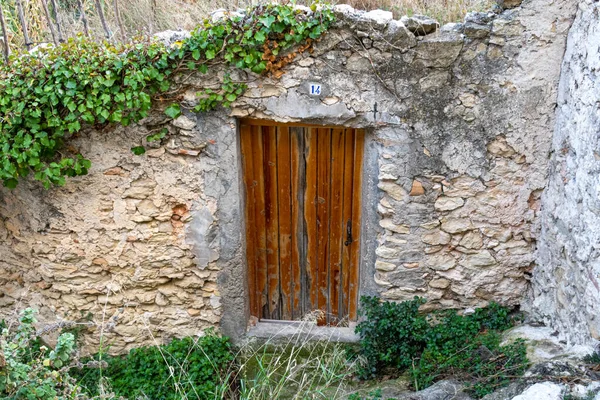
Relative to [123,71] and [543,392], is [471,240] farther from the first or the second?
→ [123,71]

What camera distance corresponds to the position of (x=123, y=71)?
3637 mm

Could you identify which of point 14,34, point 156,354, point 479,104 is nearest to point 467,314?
point 479,104

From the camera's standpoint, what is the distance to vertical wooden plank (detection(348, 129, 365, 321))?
4082 millimetres

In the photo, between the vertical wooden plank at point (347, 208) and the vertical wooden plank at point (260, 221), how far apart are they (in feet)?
2.17

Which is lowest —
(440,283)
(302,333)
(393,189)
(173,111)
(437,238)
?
(302,333)

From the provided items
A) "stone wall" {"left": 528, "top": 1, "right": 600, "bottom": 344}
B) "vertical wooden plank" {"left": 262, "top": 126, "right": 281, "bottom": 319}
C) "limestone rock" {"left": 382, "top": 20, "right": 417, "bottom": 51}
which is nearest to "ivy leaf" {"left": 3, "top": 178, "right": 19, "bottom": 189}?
"vertical wooden plank" {"left": 262, "top": 126, "right": 281, "bottom": 319}

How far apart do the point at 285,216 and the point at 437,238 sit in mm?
1226

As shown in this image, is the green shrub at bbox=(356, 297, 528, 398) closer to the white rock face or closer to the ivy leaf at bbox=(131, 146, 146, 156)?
the white rock face

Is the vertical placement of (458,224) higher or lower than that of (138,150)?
lower

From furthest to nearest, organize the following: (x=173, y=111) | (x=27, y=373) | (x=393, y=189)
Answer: (x=393, y=189) → (x=173, y=111) → (x=27, y=373)

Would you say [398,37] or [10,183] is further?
[10,183]

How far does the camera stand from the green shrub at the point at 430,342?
3.76m

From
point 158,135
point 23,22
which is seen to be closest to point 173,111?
point 158,135

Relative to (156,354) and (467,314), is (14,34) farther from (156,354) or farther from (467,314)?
(467,314)
